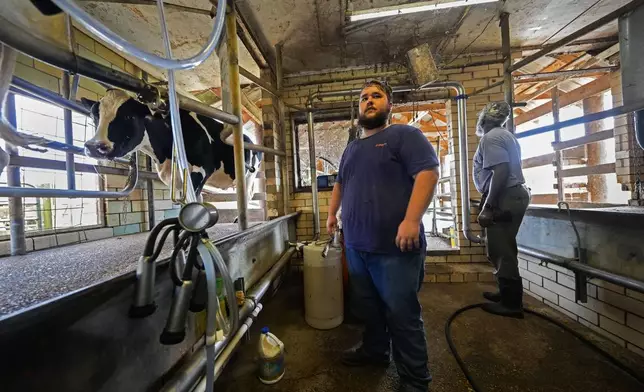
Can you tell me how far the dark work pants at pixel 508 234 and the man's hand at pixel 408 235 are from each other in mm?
1117

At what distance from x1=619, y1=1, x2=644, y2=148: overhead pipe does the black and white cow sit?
2.14 metres

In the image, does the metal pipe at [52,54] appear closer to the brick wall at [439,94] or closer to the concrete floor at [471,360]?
the concrete floor at [471,360]

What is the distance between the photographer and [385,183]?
1.22 meters

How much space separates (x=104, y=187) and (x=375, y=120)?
269 cm

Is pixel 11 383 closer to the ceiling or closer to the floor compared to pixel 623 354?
closer to the ceiling

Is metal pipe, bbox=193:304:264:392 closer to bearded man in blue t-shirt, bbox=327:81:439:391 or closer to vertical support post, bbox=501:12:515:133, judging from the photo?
bearded man in blue t-shirt, bbox=327:81:439:391

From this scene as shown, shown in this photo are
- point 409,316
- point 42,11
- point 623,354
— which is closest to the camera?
point 42,11

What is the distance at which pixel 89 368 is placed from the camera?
21.4 inches

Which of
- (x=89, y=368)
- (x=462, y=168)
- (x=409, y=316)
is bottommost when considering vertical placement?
(x=409, y=316)

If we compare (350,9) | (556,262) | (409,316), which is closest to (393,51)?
(350,9)

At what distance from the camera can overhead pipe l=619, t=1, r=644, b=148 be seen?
988mm

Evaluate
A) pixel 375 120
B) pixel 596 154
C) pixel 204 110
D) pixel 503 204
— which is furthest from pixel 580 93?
pixel 204 110

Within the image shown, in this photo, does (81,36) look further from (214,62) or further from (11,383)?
(11,383)

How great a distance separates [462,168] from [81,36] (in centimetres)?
396
